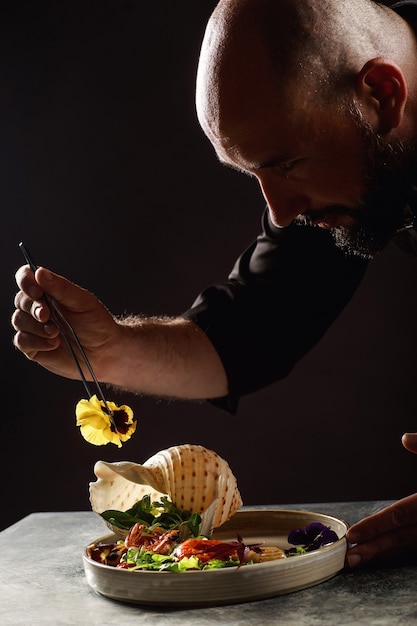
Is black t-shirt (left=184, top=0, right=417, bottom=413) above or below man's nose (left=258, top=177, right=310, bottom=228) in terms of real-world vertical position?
below

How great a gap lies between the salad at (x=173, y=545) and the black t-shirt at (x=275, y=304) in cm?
73

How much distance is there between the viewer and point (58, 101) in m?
3.56

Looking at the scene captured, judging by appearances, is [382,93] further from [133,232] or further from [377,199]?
[133,232]

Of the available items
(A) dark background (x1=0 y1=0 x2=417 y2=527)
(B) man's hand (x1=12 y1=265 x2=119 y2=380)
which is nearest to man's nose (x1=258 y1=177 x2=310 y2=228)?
(B) man's hand (x1=12 y1=265 x2=119 y2=380)

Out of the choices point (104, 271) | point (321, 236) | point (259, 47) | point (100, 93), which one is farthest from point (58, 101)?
point (259, 47)

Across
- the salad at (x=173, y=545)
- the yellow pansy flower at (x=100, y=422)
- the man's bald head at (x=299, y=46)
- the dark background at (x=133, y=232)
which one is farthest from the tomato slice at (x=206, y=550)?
the dark background at (x=133, y=232)

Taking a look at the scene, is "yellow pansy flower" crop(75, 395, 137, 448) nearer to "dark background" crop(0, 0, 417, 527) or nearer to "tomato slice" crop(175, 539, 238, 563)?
"tomato slice" crop(175, 539, 238, 563)

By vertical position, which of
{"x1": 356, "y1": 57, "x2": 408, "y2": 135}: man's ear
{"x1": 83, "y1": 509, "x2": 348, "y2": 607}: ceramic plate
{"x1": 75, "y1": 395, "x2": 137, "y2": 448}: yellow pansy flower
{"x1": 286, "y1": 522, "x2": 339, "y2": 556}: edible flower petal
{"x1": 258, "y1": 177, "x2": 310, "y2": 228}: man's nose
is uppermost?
{"x1": 356, "y1": 57, "x2": 408, "y2": 135}: man's ear

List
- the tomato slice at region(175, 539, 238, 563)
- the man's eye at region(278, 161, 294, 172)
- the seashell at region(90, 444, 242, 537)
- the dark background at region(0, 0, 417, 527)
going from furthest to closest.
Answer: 1. the dark background at region(0, 0, 417, 527)
2. the man's eye at region(278, 161, 294, 172)
3. the seashell at region(90, 444, 242, 537)
4. the tomato slice at region(175, 539, 238, 563)

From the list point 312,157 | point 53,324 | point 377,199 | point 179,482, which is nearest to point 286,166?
point 312,157

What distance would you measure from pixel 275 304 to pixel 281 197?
53 centimetres

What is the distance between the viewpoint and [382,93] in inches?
64.0

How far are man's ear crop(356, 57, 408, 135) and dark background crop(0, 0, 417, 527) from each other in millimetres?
1872

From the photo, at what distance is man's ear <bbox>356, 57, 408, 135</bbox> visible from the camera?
158cm
